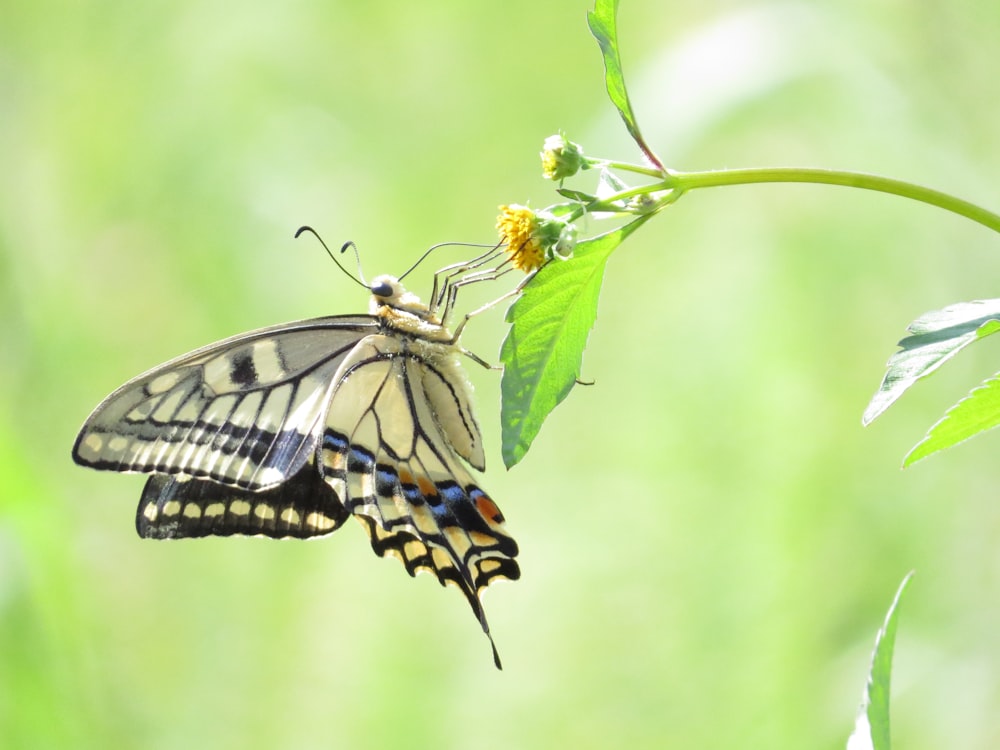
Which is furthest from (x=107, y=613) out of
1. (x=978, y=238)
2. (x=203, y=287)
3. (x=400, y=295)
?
(x=978, y=238)

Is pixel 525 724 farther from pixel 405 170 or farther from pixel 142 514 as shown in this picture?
pixel 405 170

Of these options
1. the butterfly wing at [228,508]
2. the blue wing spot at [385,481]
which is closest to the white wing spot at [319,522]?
the butterfly wing at [228,508]

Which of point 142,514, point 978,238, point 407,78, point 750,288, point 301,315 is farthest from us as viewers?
point 407,78

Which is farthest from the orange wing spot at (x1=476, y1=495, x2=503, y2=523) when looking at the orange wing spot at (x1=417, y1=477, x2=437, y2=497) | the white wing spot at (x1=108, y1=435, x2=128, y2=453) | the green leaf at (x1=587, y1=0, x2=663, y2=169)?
the green leaf at (x1=587, y1=0, x2=663, y2=169)

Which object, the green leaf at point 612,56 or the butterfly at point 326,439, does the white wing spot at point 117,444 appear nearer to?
the butterfly at point 326,439

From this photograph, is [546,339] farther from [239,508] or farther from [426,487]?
[239,508]

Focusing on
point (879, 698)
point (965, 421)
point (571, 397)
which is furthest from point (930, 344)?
point (571, 397)
